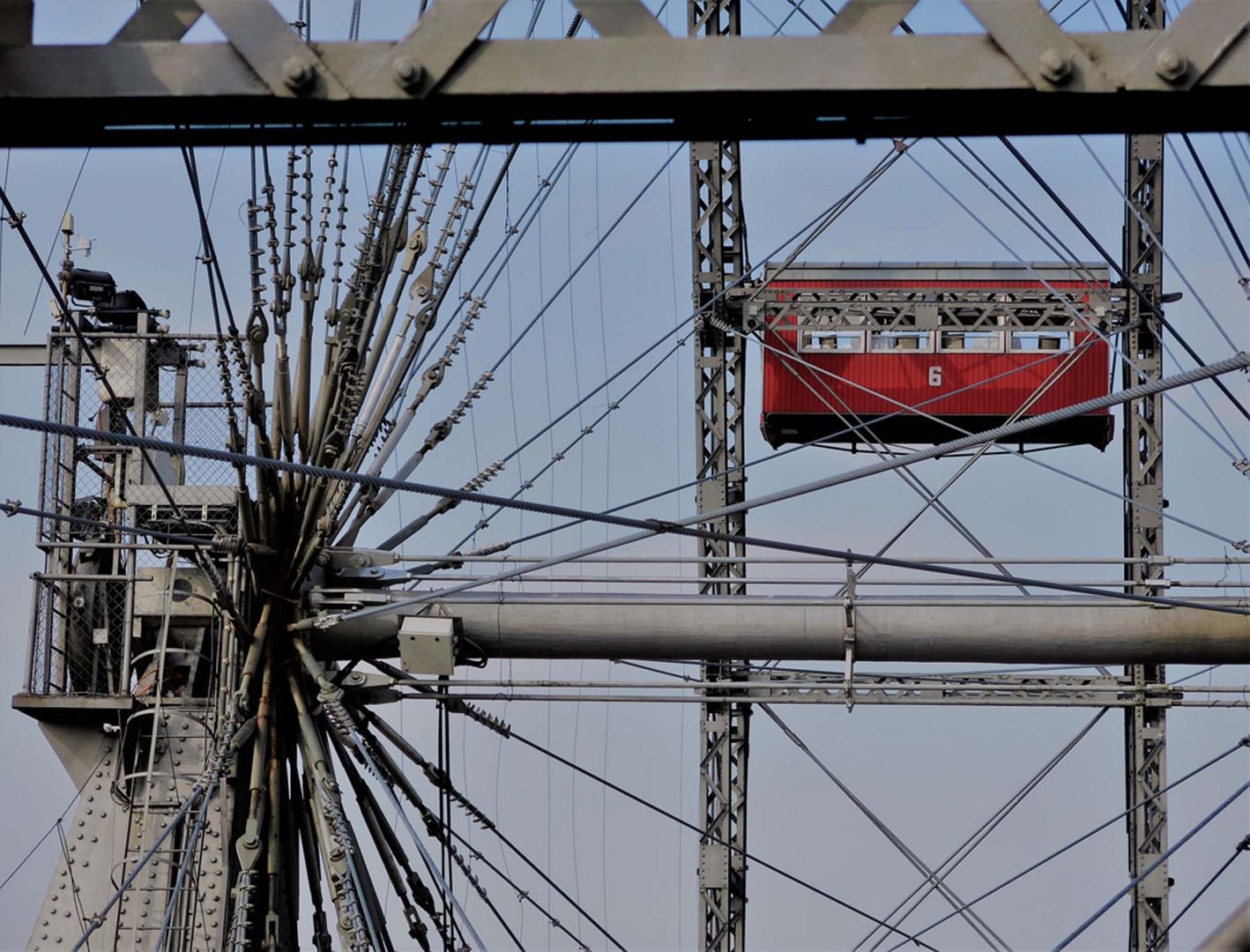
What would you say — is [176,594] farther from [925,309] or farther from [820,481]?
[925,309]

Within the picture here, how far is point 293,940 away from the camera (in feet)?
40.6

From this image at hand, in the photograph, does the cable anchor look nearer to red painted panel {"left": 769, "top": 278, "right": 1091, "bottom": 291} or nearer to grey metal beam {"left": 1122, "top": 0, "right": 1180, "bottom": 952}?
grey metal beam {"left": 1122, "top": 0, "right": 1180, "bottom": 952}

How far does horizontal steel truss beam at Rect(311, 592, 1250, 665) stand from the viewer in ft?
42.9

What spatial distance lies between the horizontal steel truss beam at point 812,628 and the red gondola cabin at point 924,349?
259 inches

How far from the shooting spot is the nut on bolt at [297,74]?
4.70 m

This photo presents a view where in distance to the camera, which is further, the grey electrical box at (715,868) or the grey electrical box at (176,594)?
the grey electrical box at (715,868)

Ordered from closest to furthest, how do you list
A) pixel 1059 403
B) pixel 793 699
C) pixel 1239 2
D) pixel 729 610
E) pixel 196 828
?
pixel 1239 2
pixel 196 828
pixel 729 610
pixel 793 699
pixel 1059 403

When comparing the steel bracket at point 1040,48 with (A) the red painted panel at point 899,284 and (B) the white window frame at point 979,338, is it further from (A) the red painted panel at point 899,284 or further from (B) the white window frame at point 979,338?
(B) the white window frame at point 979,338

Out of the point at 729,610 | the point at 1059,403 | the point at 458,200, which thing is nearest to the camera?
the point at 729,610

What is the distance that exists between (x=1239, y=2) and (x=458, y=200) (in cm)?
976

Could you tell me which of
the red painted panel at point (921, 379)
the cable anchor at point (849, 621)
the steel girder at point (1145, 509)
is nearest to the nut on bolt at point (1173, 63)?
the cable anchor at point (849, 621)

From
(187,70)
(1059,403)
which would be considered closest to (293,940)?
(187,70)

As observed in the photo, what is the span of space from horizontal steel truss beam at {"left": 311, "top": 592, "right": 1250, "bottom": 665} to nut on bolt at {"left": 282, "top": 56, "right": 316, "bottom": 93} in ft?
27.6

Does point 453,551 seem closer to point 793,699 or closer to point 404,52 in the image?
point 793,699
